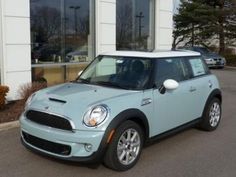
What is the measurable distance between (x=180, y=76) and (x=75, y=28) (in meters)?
6.15

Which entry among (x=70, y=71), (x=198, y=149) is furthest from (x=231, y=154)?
(x=70, y=71)

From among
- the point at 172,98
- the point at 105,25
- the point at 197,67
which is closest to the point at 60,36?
the point at 105,25

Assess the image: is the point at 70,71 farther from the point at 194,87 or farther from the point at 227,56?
the point at 227,56

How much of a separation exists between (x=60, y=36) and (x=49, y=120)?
6.67 meters

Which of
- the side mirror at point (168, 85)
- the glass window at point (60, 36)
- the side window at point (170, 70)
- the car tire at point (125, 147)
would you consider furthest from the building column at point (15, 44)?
the car tire at point (125, 147)

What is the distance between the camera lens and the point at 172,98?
5.57m

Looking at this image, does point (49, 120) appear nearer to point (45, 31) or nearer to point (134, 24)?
point (45, 31)

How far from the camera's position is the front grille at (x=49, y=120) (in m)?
4.47

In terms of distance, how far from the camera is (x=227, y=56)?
2811 centimetres

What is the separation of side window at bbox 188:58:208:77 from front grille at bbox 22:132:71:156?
2.83 metres

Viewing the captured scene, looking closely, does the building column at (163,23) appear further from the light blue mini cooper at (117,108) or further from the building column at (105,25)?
the light blue mini cooper at (117,108)

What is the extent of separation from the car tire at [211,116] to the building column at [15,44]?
4828 mm

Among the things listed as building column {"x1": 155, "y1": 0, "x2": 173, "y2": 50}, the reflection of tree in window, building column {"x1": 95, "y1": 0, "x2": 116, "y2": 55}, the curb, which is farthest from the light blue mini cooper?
building column {"x1": 155, "y1": 0, "x2": 173, "y2": 50}

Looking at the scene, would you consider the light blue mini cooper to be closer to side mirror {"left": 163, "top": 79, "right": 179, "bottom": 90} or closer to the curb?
side mirror {"left": 163, "top": 79, "right": 179, "bottom": 90}
